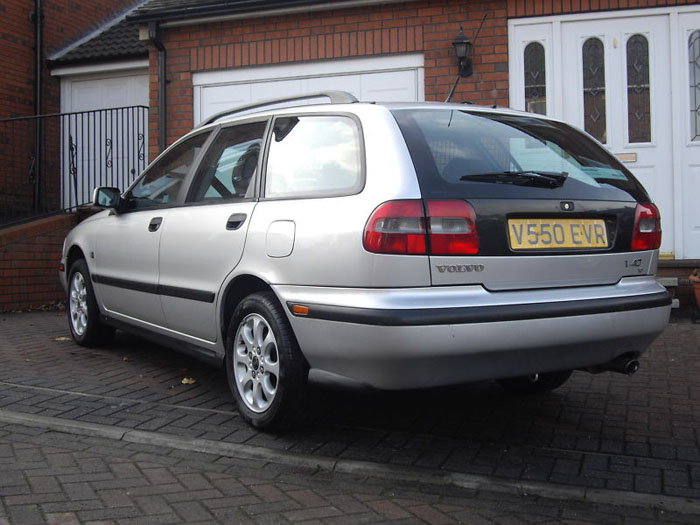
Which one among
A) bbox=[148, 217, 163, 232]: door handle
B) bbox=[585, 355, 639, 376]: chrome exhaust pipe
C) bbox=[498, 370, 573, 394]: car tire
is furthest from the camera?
bbox=[148, 217, 163, 232]: door handle

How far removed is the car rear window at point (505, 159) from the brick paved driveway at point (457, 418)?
1211 millimetres

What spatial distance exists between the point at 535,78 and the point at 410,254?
5827 mm

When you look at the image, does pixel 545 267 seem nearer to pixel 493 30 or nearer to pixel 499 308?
pixel 499 308

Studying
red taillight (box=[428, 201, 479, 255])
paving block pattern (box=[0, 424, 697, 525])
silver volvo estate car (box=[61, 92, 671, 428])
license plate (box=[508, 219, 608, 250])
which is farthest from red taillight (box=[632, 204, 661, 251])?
paving block pattern (box=[0, 424, 697, 525])

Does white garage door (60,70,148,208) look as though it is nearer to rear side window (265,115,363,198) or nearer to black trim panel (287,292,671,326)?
rear side window (265,115,363,198)

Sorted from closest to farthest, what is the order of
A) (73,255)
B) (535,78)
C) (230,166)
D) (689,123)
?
1. (230,166)
2. (73,255)
3. (689,123)
4. (535,78)

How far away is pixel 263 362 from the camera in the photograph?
12.2ft

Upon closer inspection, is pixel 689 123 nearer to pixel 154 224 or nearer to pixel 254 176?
pixel 254 176

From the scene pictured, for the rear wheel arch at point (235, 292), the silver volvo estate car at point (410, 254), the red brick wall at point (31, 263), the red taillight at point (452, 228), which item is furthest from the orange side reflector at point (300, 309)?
the red brick wall at point (31, 263)

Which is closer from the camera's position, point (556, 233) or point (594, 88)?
point (556, 233)

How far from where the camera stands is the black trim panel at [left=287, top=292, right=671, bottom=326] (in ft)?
9.95

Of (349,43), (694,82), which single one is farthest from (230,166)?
(694,82)

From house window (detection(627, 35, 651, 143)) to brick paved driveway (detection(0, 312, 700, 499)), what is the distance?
3.09 meters

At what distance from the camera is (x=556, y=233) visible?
11.1 ft
